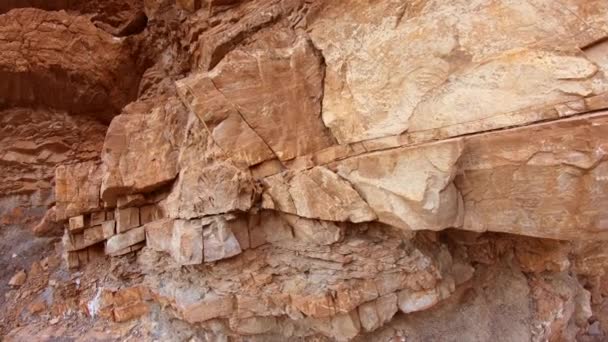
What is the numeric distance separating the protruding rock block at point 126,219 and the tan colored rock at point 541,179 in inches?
150

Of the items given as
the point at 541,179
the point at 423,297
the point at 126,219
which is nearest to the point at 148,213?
the point at 126,219

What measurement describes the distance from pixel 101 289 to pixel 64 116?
2664 millimetres

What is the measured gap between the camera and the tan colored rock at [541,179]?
2.41 metres

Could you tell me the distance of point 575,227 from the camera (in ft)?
8.64

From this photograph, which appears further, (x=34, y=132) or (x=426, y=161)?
(x=34, y=132)

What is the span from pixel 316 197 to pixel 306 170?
295 millimetres

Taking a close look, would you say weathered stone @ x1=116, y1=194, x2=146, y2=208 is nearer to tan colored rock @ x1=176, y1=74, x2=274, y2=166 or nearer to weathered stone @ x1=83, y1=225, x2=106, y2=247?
weathered stone @ x1=83, y1=225, x2=106, y2=247

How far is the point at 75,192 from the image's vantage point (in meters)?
4.38

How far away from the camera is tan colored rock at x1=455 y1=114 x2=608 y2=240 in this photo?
2.41 m

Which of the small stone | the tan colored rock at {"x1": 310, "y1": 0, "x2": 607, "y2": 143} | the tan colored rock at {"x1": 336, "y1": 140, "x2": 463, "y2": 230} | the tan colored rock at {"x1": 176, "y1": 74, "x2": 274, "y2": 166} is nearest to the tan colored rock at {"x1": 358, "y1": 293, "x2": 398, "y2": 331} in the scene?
the tan colored rock at {"x1": 336, "y1": 140, "x2": 463, "y2": 230}

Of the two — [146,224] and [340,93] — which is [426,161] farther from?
[146,224]

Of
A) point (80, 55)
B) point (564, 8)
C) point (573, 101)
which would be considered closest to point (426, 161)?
point (573, 101)

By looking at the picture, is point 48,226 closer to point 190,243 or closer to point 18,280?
point 18,280

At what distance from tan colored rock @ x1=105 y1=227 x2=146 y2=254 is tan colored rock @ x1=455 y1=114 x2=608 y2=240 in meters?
3.76
